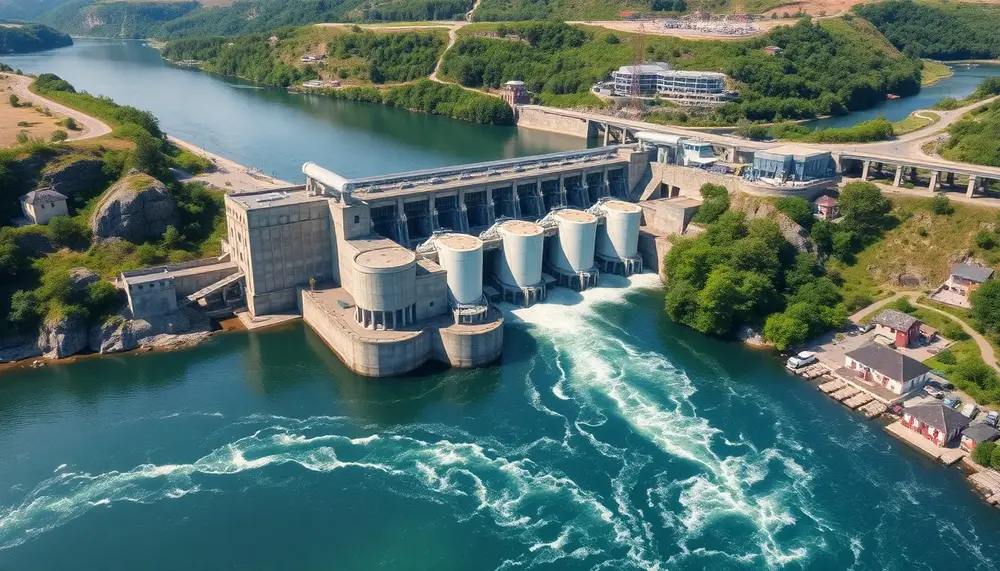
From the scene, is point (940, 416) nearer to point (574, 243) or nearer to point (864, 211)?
point (864, 211)

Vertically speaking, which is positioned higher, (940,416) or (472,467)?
(940,416)

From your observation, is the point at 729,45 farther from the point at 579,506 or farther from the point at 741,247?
the point at 579,506

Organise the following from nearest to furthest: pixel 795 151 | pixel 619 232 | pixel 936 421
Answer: pixel 936 421, pixel 619 232, pixel 795 151

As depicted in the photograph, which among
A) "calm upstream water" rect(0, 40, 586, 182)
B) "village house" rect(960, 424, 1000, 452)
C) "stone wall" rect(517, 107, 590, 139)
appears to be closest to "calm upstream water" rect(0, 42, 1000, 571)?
"village house" rect(960, 424, 1000, 452)

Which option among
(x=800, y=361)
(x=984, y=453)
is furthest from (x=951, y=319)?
(x=984, y=453)

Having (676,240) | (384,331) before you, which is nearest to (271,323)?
(384,331)

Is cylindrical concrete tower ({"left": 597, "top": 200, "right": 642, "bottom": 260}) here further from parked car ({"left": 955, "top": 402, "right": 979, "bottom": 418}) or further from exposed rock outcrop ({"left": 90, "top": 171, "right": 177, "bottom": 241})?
exposed rock outcrop ({"left": 90, "top": 171, "right": 177, "bottom": 241})

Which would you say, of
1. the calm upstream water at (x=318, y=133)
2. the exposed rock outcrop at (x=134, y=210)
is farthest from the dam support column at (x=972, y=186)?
the exposed rock outcrop at (x=134, y=210)
